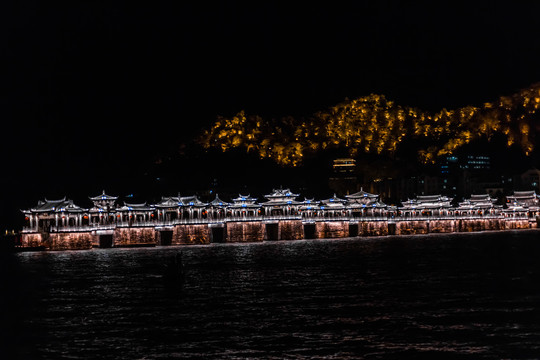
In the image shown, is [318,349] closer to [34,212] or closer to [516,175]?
[34,212]

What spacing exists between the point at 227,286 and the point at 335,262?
17.1 m

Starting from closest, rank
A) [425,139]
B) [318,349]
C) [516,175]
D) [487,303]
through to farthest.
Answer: [318,349] → [487,303] → [425,139] → [516,175]

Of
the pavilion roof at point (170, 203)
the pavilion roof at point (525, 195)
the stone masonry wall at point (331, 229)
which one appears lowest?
the stone masonry wall at point (331, 229)

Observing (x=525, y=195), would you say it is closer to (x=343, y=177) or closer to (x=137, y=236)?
(x=343, y=177)

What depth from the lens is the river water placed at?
92.4ft

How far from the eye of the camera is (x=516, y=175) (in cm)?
14862

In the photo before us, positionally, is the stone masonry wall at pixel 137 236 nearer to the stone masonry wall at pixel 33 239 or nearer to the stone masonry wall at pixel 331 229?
the stone masonry wall at pixel 33 239

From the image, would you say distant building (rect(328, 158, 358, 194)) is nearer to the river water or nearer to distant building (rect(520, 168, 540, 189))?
distant building (rect(520, 168, 540, 189))

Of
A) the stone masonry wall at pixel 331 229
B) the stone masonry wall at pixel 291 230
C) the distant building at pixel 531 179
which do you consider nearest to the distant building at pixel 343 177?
the stone masonry wall at pixel 331 229

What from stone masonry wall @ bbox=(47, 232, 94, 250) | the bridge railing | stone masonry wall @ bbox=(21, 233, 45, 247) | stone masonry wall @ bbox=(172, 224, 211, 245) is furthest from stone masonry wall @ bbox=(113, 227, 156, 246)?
stone masonry wall @ bbox=(21, 233, 45, 247)

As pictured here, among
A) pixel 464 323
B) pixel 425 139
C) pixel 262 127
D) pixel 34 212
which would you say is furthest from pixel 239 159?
pixel 464 323

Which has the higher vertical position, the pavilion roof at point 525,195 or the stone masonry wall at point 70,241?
the pavilion roof at point 525,195

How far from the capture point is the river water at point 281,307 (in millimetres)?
28172

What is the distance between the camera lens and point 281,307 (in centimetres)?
3788
